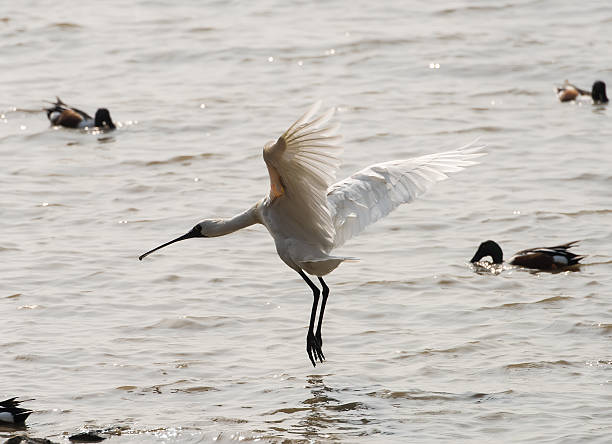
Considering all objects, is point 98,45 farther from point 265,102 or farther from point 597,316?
point 597,316

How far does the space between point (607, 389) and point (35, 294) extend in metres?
4.59

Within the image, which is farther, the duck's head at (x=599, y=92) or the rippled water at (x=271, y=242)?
the duck's head at (x=599, y=92)

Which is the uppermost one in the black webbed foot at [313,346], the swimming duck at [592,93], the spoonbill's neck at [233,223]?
the spoonbill's neck at [233,223]

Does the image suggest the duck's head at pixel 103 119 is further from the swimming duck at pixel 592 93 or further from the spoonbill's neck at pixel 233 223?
the spoonbill's neck at pixel 233 223

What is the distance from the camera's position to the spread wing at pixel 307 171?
6.88m

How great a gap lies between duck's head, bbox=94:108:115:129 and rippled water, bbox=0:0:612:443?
0.31 meters

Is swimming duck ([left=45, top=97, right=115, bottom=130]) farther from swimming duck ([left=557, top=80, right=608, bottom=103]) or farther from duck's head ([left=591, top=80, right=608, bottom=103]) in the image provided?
duck's head ([left=591, top=80, right=608, bottom=103])

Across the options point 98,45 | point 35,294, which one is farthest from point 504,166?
point 98,45

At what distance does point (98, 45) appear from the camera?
2031 centimetres

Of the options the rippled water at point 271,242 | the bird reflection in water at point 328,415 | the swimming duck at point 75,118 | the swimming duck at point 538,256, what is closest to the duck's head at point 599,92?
the rippled water at point 271,242

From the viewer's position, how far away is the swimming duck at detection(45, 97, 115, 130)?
15938mm

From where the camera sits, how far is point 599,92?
16.1 m

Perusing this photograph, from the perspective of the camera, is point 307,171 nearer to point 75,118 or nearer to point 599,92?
point 75,118

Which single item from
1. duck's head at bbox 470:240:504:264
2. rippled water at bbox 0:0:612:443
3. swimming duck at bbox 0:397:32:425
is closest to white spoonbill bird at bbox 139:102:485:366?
rippled water at bbox 0:0:612:443
